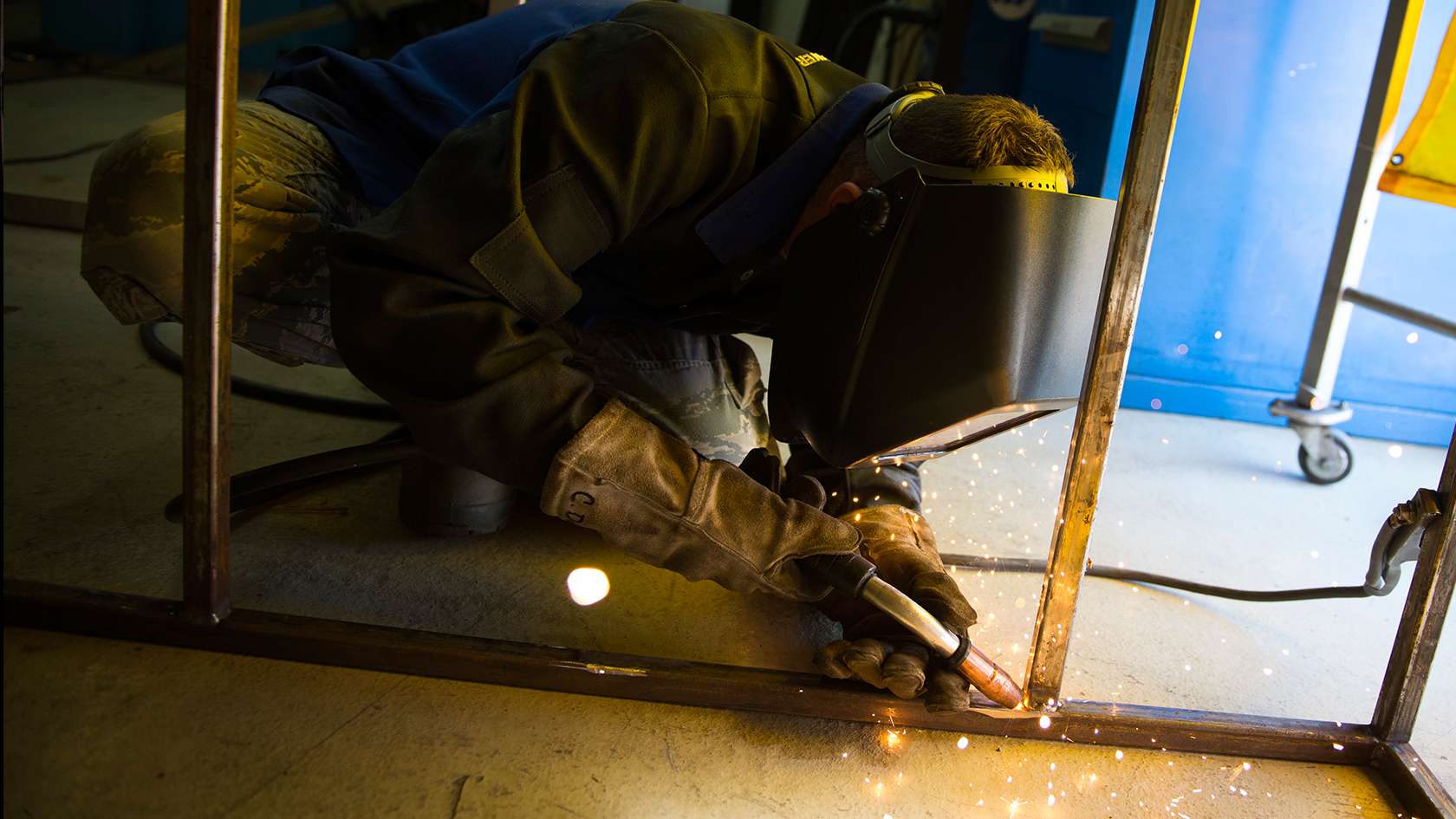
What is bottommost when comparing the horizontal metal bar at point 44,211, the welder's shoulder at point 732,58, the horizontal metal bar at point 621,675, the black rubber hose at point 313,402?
the horizontal metal bar at point 621,675

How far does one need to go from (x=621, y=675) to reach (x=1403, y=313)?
1868mm

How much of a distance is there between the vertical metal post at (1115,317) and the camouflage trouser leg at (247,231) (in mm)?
1012

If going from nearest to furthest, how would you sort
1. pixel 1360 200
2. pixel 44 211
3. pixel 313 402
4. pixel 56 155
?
1. pixel 313 402
2. pixel 1360 200
3. pixel 44 211
4. pixel 56 155

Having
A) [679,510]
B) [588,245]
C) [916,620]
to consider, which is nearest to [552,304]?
[588,245]

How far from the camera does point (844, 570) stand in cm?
127

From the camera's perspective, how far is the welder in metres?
1.16

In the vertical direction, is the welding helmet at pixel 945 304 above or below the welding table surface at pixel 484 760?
above

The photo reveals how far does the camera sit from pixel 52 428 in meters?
1.76

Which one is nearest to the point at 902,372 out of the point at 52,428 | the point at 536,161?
the point at 536,161

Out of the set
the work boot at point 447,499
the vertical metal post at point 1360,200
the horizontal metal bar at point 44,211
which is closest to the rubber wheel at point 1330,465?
the vertical metal post at point 1360,200

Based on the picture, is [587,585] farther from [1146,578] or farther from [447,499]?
[1146,578]

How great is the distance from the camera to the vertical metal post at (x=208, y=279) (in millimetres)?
1045

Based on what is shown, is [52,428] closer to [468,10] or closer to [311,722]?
[311,722]

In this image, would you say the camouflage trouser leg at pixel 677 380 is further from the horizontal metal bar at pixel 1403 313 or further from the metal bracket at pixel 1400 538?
the horizontal metal bar at pixel 1403 313
